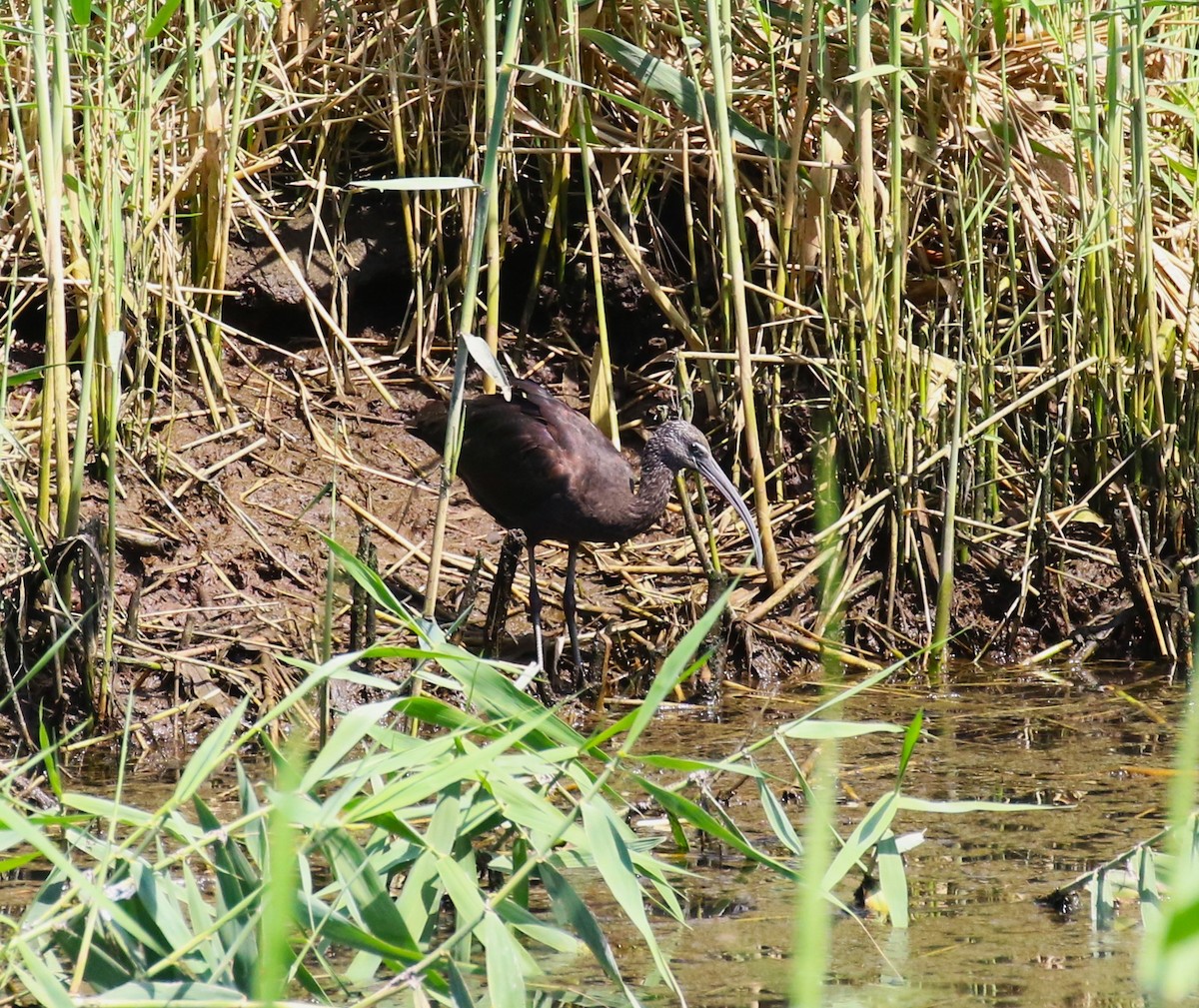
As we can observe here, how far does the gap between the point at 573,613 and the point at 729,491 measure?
0.60m

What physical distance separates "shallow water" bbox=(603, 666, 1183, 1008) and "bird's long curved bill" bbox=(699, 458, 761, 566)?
1.79ft

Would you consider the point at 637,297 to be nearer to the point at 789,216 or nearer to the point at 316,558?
the point at 789,216

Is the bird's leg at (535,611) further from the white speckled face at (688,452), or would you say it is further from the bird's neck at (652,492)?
the white speckled face at (688,452)

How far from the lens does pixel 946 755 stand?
12.4 ft

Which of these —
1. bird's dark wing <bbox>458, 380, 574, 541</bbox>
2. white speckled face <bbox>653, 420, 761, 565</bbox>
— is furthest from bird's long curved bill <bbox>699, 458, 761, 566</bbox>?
bird's dark wing <bbox>458, 380, 574, 541</bbox>

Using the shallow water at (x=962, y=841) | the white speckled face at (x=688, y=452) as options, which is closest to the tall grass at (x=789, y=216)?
the white speckled face at (x=688, y=452)

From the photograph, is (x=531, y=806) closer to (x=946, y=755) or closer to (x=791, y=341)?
(x=946, y=755)

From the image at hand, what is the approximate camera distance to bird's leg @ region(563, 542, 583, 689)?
14.7 ft

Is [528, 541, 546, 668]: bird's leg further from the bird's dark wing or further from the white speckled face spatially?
the white speckled face

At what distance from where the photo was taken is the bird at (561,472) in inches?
183

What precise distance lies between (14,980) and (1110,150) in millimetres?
3569

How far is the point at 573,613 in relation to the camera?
4590mm

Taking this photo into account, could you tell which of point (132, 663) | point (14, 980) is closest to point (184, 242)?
point (132, 663)

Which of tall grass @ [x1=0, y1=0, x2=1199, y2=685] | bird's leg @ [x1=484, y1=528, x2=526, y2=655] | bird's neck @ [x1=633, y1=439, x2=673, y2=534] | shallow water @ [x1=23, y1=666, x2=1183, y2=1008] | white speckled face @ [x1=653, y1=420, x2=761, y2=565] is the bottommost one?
shallow water @ [x1=23, y1=666, x2=1183, y2=1008]
